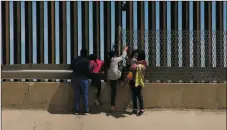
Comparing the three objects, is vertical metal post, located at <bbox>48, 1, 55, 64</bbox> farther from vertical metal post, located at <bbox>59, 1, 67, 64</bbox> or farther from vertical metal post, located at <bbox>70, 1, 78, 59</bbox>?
vertical metal post, located at <bbox>70, 1, 78, 59</bbox>

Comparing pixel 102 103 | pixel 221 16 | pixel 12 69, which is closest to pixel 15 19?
pixel 12 69

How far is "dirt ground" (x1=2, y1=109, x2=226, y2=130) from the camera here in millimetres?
9211

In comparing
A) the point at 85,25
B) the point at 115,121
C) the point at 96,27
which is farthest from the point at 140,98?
the point at 85,25

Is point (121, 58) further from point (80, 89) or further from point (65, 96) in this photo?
point (65, 96)

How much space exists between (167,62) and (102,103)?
1.74 m

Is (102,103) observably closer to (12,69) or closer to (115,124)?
(115,124)

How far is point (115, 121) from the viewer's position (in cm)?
942

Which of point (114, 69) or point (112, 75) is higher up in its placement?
point (114, 69)

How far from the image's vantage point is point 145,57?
1000 centimetres

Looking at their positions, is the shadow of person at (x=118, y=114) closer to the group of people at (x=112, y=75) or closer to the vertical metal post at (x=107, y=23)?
the group of people at (x=112, y=75)

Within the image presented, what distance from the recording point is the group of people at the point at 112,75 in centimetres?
965

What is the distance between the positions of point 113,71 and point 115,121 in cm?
107

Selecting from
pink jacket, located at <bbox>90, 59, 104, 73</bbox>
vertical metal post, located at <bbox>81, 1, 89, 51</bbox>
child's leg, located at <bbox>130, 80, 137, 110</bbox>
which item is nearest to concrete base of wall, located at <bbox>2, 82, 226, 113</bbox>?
child's leg, located at <bbox>130, 80, 137, 110</bbox>

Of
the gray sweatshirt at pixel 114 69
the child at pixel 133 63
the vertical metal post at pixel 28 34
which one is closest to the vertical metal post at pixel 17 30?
the vertical metal post at pixel 28 34
